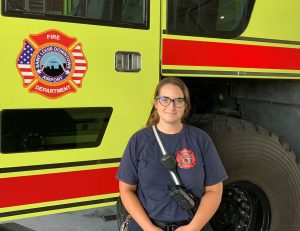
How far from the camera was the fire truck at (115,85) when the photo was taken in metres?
1.83

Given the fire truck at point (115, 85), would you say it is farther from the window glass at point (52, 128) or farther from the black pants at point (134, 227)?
the black pants at point (134, 227)

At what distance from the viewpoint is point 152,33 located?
2107mm

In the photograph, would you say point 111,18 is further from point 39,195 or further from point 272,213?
point 272,213

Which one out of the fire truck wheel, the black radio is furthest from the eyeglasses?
the fire truck wheel

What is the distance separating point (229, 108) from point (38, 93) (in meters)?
1.56

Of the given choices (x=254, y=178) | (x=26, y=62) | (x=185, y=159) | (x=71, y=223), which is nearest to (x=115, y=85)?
(x=26, y=62)

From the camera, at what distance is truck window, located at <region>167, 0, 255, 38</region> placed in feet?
7.25

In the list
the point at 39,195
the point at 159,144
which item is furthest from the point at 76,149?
the point at 159,144

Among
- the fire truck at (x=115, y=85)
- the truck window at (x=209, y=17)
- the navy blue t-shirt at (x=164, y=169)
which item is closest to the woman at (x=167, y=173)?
the navy blue t-shirt at (x=164, y=169)

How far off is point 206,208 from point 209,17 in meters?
1.14

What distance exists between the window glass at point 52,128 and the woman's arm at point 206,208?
1.99 ft

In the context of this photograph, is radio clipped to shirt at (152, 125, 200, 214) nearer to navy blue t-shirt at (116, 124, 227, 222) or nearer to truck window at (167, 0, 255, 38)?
navy blue t-shirt at (116, 124, 227, 222)

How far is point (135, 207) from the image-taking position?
175 cm

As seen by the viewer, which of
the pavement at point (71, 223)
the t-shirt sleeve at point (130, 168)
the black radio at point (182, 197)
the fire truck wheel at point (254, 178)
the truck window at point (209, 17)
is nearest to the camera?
the black radio at point (182, 197)
